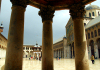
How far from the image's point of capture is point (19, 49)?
5691mm

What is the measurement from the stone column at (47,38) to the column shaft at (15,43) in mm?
2586

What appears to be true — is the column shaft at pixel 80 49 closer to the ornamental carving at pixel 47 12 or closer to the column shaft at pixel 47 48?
the column shaft at pixel 47 48

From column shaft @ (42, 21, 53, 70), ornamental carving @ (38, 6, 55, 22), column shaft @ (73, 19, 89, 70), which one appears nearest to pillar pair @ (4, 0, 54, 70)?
ornamental carving @ (38, 6, 55, 22)

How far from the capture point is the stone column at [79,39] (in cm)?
727

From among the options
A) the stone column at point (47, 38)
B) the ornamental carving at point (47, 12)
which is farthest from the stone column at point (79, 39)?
the stone column at point (47, 38)

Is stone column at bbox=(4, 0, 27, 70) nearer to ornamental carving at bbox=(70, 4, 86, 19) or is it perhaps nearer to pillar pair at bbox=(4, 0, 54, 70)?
pillar pair at bbox=(4, 0, 54, 70)

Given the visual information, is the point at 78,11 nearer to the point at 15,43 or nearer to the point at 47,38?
the point at 47,38

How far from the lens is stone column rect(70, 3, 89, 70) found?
7270mm

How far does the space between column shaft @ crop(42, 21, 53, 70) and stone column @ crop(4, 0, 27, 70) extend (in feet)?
8.39

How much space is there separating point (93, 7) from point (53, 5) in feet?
206

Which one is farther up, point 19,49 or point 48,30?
point 48,30

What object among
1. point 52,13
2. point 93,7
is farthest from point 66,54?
point 52,13

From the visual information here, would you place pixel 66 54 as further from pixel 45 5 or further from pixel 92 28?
pixel 45 5

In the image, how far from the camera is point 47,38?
822 cm
